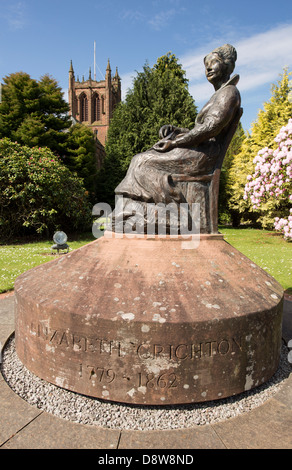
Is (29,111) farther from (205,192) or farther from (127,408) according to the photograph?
(127,408)

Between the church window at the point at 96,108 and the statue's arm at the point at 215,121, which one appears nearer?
the statue's arm at the point at 215,121

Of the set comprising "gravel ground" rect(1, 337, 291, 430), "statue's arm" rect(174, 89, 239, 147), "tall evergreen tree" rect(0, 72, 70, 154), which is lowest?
"gravel ground" rect(1, 337, 291, 430)

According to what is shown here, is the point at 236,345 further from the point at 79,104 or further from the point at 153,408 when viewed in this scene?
the point at 79,104

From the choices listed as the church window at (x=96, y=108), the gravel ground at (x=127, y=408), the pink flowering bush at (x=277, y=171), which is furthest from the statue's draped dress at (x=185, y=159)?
the church window at (x=96, y=108)

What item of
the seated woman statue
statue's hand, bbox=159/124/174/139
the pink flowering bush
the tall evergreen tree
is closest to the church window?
the tall evergreen tree

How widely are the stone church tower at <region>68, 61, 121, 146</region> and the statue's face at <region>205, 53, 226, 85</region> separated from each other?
2241 inches

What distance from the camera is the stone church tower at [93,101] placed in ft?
189

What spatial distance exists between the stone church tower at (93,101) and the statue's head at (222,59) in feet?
187

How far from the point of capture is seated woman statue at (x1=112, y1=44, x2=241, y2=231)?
344 centimetres

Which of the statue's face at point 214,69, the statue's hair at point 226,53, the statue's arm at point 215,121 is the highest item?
the statue's hair at point 226,53

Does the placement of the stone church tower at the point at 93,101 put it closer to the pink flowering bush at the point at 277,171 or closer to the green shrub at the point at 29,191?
the green shrub at the point at 29,191

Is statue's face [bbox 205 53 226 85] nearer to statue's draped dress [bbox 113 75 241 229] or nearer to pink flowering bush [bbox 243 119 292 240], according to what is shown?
statue's draped dress [bbox 113 75 241 229]

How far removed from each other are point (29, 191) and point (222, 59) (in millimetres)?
12269
